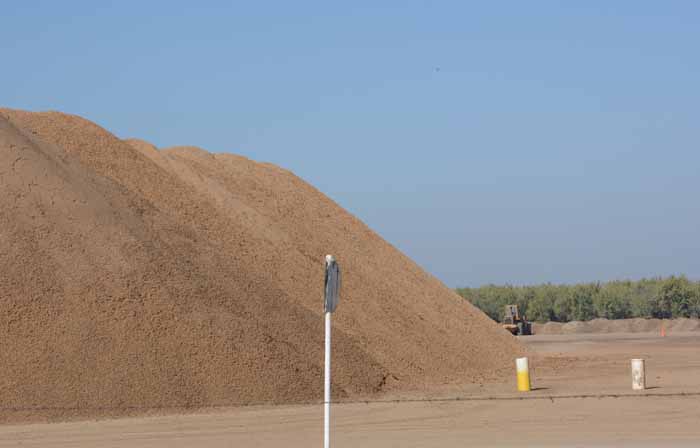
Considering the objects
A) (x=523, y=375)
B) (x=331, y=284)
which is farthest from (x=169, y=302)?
(x=331, y=284)

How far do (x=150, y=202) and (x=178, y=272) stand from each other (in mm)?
5582

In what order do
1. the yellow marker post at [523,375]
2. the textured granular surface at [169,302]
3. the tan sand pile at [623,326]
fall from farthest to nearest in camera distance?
the tan sand pile at [623,326] → the yellow marker post at [523,375] → the textured granular surface at [169,302]

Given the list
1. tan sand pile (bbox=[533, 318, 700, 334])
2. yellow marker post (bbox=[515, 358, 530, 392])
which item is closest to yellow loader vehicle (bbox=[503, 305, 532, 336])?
tan sand pile (bbox=[533, 318, 700, 334])

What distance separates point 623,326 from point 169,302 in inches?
2283

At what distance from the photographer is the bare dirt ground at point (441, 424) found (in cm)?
1741

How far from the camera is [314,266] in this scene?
3322cm

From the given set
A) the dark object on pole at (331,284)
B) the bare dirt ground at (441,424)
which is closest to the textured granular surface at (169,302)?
the bare dirt ground at (441,424)

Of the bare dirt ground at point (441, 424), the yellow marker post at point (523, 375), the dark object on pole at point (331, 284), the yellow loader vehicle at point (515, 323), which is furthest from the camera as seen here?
the yellow loader vehicle at point (515, 323)

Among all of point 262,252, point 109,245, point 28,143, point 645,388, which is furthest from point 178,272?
point 645,388

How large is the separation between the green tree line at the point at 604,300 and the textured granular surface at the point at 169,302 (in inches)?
2188

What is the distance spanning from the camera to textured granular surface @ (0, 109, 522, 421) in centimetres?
2078

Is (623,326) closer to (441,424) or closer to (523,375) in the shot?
(523,375)

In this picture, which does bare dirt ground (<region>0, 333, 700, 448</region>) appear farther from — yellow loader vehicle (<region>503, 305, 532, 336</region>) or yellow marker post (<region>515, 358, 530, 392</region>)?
yellow loader vehicle (<region>503, 305, 532, 336</region>)

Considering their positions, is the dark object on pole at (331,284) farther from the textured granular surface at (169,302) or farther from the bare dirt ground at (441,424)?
the textured granular surface at (169,302)
